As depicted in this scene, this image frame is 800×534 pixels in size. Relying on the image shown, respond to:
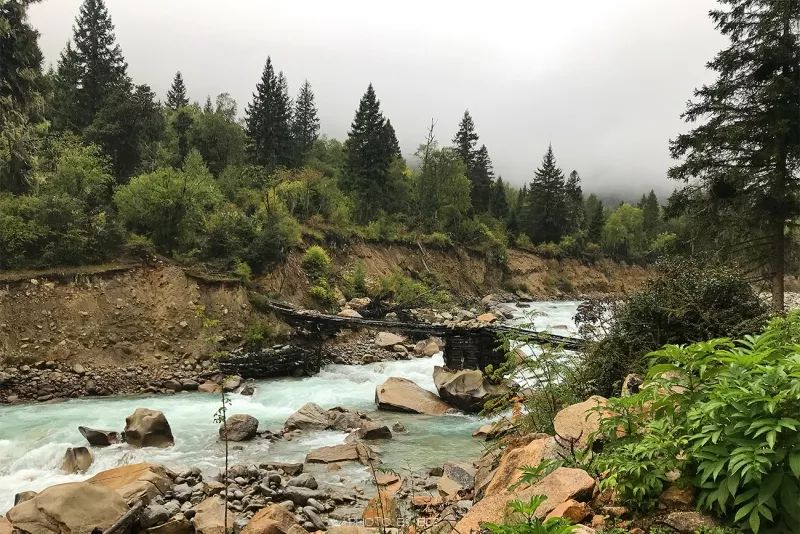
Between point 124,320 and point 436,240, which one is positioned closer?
point 124,320

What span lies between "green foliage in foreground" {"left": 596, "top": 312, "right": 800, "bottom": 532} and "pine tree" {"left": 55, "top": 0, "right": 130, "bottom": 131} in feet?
145

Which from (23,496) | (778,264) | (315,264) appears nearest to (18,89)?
(23,496)

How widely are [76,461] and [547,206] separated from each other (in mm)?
65218

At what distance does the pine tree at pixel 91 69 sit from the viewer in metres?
39.2

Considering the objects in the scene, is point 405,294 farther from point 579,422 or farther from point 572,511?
point 572,511

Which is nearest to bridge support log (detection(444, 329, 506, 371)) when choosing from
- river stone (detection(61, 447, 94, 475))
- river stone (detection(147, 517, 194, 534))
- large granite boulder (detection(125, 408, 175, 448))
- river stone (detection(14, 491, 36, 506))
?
large granite boulder (detection(125, 408, 175, 448))

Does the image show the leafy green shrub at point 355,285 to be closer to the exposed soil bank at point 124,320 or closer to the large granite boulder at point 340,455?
the exposed soil bank at point 124,320

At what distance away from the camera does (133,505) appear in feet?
26.8

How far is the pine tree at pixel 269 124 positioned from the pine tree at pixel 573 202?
40952 millimetres

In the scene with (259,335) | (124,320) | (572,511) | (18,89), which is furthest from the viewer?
(259,335)

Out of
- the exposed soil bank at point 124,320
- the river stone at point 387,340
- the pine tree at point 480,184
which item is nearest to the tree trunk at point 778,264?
the exposed soil bank at point 124,320

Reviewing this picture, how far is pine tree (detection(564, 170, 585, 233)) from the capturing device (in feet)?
235

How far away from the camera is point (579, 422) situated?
6.20m

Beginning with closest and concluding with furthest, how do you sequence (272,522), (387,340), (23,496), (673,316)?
1. (272,522)
2. (673,316)
3. (23,496)
4. (387,340)
